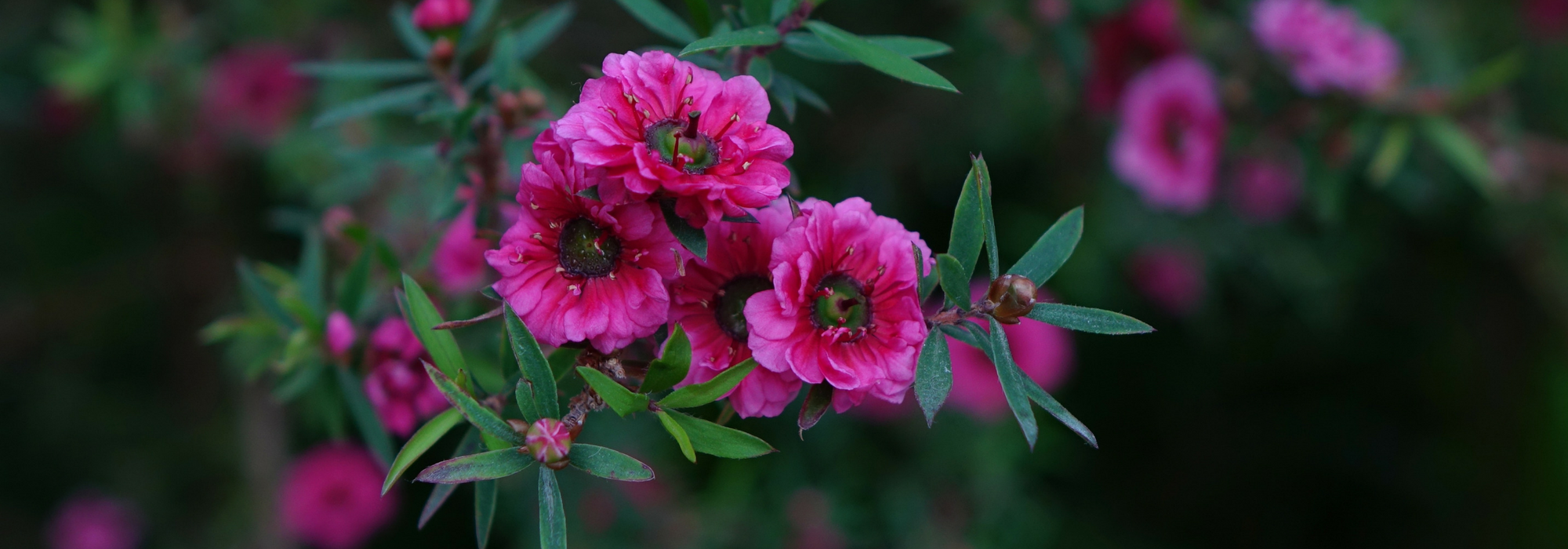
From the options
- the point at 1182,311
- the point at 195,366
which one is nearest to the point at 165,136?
the point at 195,366

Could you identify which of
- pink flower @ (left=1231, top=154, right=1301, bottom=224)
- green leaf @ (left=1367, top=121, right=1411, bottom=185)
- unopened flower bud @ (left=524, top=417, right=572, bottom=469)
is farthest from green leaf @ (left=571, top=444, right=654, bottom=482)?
pink flower @ (left=1231, top=154, right=1301, bottom=224)

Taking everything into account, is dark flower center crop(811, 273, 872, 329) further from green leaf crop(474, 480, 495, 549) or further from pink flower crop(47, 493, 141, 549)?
pink flower crop(47, 493, 141, 549)

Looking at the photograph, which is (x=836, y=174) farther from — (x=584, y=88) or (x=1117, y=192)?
(x=584, y=88)

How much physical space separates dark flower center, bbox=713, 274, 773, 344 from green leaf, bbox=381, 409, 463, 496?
20 cm

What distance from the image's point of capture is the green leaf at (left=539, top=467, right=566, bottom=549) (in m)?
0.62

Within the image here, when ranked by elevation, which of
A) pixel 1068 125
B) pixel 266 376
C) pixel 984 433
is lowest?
pixel 266 376

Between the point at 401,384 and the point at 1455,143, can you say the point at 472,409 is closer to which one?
the point at 401,384

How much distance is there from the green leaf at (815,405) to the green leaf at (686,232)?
12 centimetres

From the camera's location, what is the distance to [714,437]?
651 millimetres

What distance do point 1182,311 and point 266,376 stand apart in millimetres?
1919

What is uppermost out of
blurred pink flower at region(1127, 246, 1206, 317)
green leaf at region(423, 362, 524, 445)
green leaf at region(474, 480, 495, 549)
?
green leaf at region(423, 362, 524, 445)

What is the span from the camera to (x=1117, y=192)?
188 centimetres

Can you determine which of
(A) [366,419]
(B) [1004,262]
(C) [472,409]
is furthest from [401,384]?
(B) [1004,262]

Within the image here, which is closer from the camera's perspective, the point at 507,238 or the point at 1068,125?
the point at 507,238
